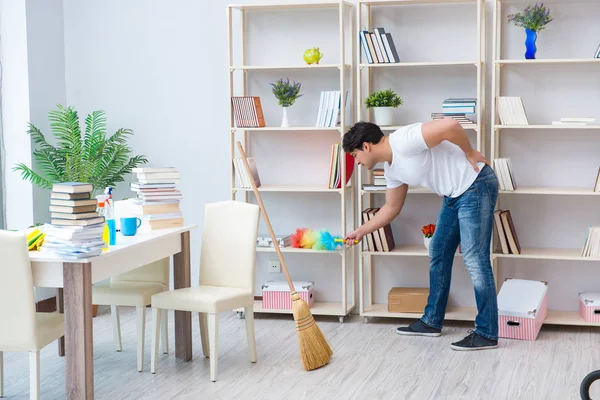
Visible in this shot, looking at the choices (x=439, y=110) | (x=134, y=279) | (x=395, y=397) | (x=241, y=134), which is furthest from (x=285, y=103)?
(x=395, y=397)

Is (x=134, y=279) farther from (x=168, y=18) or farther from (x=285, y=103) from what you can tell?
(x=168, y=18)

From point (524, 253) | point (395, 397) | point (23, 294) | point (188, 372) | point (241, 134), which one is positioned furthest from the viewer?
point (241, 134)

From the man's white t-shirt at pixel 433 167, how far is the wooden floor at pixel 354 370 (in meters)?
0.91

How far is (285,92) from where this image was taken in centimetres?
505

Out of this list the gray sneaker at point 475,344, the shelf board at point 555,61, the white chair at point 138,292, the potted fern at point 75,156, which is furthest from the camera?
the potted fern at point 75,156

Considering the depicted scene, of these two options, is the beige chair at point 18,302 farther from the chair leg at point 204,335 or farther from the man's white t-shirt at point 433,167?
the man's white t-shirt at point 433,167

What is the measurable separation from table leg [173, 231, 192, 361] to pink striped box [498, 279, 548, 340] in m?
1.76

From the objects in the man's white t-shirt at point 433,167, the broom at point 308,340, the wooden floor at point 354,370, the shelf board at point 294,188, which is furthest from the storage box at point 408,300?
the broom at point 308,340

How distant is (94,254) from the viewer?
3.30 m

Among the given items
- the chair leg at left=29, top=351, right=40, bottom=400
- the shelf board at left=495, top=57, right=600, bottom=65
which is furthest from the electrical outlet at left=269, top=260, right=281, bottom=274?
the chair leg at left=29, top=351, right=40, bottom=400

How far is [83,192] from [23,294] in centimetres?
47

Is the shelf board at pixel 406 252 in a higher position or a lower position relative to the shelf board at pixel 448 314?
higher

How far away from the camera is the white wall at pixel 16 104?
17.4 feet

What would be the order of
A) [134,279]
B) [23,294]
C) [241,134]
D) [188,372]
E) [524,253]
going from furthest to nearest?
[241,134] < [524,253] < [134,279] < [188,372] < [23,294]
